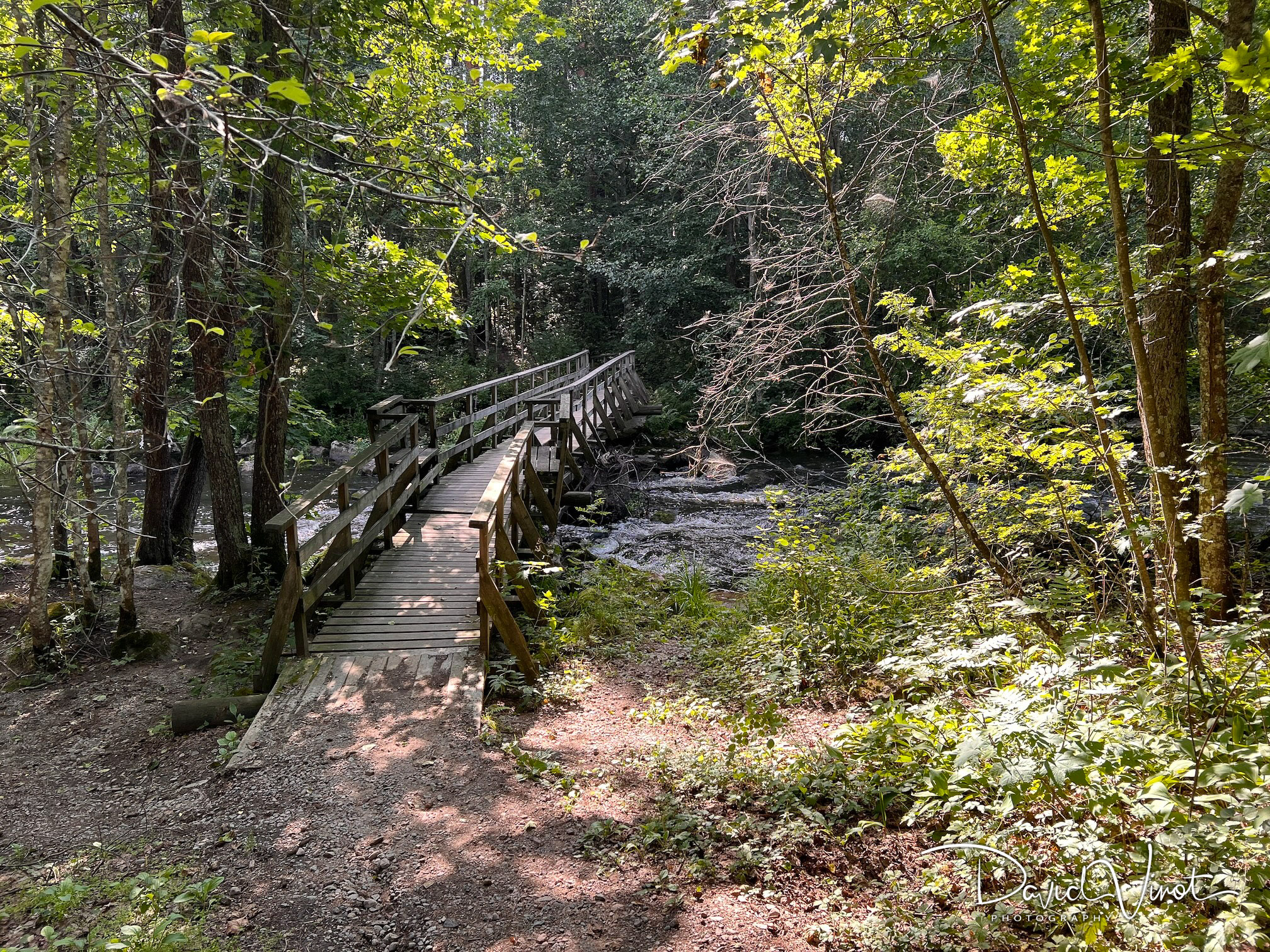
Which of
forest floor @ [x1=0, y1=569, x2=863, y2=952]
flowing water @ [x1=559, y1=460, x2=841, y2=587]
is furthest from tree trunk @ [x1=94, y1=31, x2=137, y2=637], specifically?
flowing water @ [x1=559, y1=460, x2=841, y2=587]

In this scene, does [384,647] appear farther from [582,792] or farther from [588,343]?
[588,343]

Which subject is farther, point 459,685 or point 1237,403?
point 1237,403

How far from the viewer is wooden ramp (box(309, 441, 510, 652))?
6043 mm

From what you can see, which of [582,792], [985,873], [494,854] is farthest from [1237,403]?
[494,854]

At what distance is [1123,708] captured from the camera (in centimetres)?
281

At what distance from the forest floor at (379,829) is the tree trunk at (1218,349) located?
92.8 inches

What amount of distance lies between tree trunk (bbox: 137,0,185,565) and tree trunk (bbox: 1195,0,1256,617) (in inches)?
260

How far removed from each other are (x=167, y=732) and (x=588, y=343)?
23.1 m

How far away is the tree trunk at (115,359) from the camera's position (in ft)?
19.1

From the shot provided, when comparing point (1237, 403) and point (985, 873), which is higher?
point (1237, 403)

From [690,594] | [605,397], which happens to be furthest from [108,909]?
[605,397]

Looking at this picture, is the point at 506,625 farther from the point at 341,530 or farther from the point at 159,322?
the point at 159,322

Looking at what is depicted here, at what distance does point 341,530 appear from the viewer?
20.4ft

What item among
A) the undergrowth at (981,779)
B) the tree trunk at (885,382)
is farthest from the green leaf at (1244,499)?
the tree trunk at (885,382)
